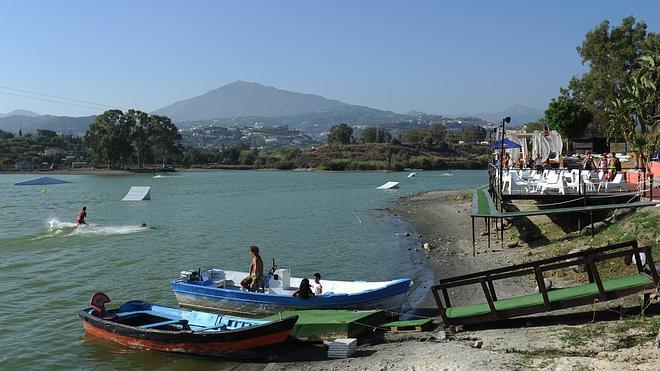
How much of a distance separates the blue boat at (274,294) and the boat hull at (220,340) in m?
3.00

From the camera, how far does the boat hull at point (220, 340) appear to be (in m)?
13.6

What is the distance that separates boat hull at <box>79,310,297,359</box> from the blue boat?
9.85 ft

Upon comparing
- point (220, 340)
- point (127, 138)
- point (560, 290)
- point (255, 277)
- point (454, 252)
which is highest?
point (127, 138)

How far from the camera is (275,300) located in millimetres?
17062

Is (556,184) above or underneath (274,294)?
above

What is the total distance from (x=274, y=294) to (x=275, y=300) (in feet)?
1.07

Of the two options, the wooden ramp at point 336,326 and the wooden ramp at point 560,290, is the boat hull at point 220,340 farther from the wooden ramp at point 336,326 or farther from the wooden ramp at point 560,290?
the wooden ramp at point 560,290

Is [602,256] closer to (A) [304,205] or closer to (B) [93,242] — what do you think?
(B) [93,242]

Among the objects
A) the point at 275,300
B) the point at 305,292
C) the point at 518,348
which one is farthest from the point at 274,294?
the point at 518,348

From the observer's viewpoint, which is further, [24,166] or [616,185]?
[24,166]

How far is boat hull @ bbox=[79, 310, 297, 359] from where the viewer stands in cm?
1360

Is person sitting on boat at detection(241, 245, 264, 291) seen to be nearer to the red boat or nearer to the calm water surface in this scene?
the red boat

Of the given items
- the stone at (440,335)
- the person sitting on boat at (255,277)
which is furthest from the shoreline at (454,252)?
the person sitting on boat at (255,277)

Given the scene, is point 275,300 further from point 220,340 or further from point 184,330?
point 220,340
